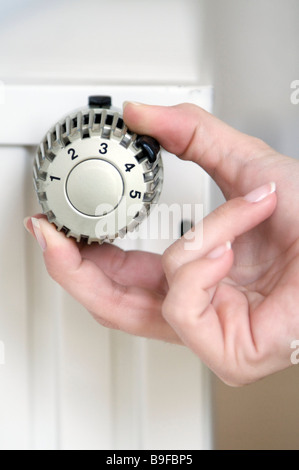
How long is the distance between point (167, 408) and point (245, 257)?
0.15 metres

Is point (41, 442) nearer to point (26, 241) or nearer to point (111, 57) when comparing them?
point (26, 241)

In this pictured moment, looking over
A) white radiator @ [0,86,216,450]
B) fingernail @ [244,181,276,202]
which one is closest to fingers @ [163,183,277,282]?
fingernail @ [244,181,276,202]

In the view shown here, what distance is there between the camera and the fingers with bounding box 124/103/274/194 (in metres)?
0.36

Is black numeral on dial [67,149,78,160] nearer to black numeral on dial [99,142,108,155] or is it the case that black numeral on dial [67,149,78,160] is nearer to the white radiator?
black numeral on dial [99,142,108,155]

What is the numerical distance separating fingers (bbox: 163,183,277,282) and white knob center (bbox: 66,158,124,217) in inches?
1.9

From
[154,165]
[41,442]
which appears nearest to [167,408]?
[41,442]

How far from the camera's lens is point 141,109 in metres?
0.34

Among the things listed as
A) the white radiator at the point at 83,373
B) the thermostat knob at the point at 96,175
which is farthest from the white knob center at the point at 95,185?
the white radiator at the point at 83,373

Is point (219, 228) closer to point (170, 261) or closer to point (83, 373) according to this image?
point (170, 261)

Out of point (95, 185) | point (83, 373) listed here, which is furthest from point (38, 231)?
point (83, 373)

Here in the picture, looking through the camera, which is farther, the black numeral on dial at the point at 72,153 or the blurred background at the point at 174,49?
the blurred background at the point at 174,49

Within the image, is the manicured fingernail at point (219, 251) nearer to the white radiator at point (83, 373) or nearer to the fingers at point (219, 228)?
the fingers at point (219, 228)

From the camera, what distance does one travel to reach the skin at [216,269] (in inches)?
12.9

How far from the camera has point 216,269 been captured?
12.4 inches
